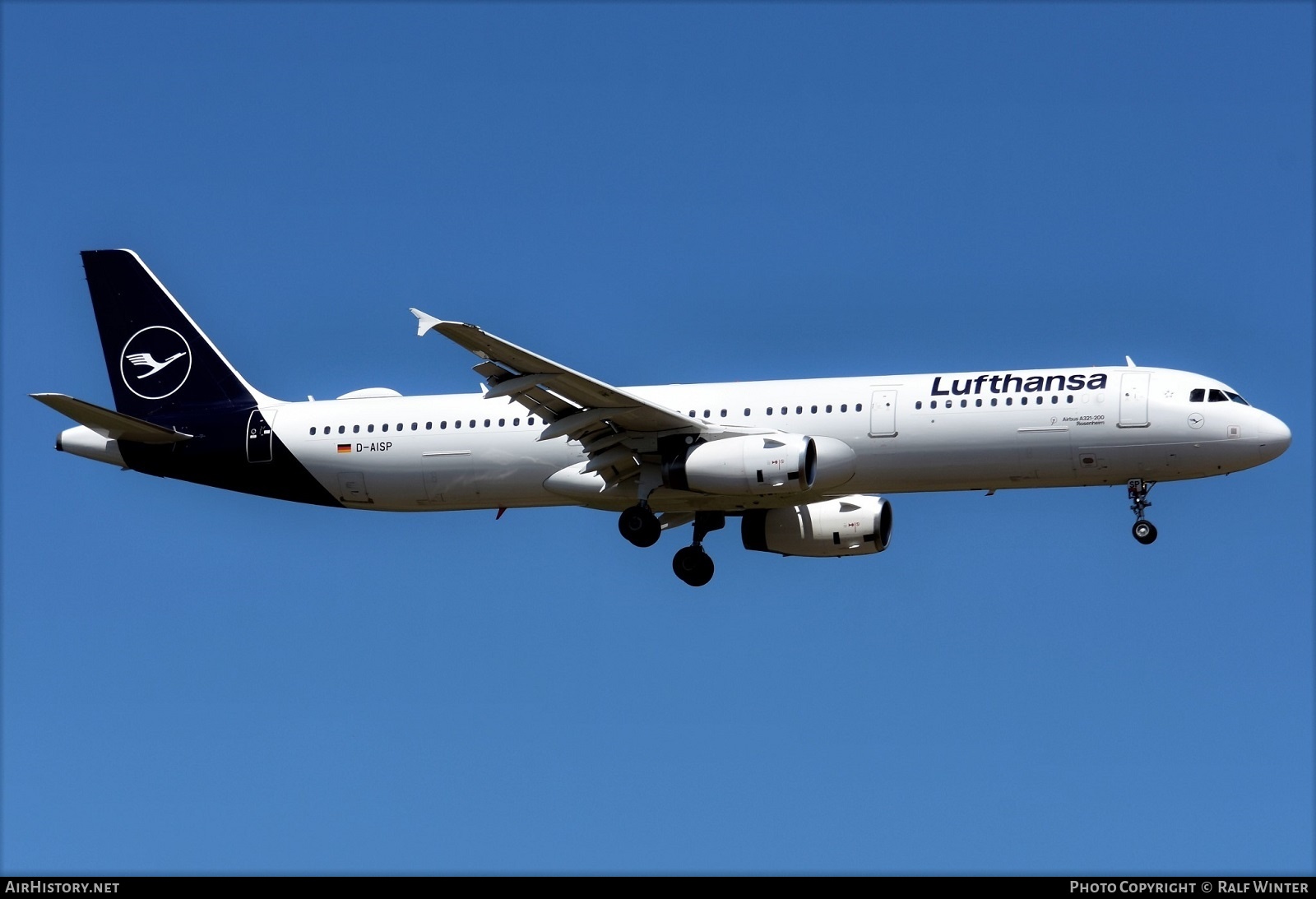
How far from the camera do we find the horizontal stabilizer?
48769mm

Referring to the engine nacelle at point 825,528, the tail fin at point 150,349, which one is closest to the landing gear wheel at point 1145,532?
the engine nacelle at point 825,528

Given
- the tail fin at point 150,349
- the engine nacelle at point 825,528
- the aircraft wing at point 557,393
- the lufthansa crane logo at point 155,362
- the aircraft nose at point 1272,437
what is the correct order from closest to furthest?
1. the aircraft wing at point 557,393
2. the aircraft nose at point 1272,437
3. the engine nacelle at point 825,528
4. the tail fin at point 150,349
5. the lufthansa crane logo at point 155,362

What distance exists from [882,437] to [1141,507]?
628 cm

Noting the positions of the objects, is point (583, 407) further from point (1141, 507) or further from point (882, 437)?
point (1141, 507)

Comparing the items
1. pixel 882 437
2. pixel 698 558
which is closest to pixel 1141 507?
pixel 882 437

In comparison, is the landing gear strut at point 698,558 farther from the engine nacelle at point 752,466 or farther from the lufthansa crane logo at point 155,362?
the lufthansa crane logo at point 155,362

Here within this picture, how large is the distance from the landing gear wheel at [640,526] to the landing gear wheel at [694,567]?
2.88 meters

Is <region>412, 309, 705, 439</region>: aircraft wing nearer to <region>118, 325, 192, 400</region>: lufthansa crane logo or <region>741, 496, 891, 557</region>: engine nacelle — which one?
<region>741, 496, 891, 557</region>: engine nacelle

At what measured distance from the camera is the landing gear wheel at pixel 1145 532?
153 ft

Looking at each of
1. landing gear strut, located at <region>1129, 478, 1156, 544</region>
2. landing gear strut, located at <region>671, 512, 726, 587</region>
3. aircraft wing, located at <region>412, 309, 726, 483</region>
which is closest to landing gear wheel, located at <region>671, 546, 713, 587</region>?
landing gear strut, located at <region>671, 512, 726, 587</region>

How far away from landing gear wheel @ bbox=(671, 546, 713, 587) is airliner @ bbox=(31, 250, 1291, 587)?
7 centimetres

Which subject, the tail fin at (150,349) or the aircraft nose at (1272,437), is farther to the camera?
the tail fin at (150,349)

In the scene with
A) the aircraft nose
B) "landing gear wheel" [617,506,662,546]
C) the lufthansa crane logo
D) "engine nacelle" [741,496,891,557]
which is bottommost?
"landing gear wheel" [617,506,662,546]
